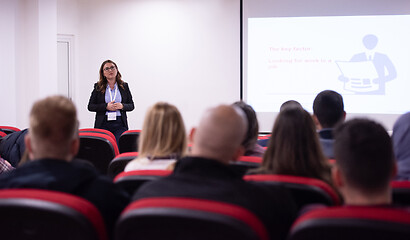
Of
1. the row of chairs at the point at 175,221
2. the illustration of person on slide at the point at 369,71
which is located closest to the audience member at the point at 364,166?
the row of chairs at the point at 175,221

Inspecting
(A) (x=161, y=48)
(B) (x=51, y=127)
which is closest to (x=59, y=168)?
(B) (x=51, y=127)

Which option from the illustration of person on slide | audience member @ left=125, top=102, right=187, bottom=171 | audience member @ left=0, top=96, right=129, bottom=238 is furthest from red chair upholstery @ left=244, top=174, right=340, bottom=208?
the illustration of person on slide

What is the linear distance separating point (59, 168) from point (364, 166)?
1052mm

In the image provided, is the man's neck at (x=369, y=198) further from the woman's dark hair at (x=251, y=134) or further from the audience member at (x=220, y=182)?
the woman's dark hair at (x=251, y=134)

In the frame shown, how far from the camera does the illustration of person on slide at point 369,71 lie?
292 inches

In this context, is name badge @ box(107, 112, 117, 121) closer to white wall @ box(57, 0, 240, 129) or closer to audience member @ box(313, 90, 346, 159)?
white wall @ box(57, 0, 240, 129)

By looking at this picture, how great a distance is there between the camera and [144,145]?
2.61m

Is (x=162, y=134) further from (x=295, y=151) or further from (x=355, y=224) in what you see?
(x=355, y=224)

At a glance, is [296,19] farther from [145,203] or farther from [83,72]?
[145,203]

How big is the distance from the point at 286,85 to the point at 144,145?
5.48 metres

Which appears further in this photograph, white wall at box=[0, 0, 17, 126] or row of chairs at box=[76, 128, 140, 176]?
white wall at box=[0, 0, 17, 126]

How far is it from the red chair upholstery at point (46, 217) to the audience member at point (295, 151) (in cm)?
95

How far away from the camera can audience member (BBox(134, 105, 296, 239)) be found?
4.94 feet

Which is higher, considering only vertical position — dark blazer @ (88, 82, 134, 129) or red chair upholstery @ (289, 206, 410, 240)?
dark blazer @ (88, 82, 134, 129)
